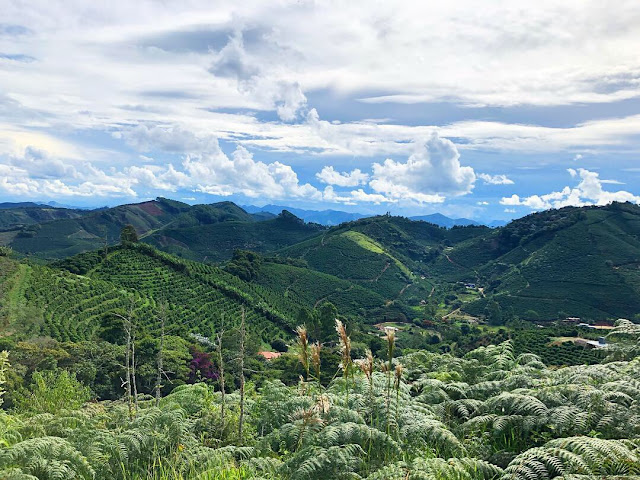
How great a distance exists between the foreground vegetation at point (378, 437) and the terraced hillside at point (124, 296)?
2924 centimetres

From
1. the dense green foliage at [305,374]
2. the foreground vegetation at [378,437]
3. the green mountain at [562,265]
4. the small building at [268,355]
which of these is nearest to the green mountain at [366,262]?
the dense green foliage at [305,374]

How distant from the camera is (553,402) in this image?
7.05m

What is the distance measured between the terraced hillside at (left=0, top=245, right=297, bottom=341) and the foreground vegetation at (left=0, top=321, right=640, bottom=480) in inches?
1151

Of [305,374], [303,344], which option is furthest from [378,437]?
[305,374]

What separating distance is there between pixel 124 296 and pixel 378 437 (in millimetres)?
66615

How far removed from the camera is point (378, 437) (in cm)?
625

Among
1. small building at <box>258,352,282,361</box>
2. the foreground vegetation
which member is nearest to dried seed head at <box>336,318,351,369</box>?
the foreground vegetation

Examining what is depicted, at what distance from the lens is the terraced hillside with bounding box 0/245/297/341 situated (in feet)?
166

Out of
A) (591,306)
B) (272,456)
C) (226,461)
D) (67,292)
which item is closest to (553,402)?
(272,456)

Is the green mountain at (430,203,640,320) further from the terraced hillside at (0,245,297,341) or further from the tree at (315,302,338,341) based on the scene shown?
the terraced hillside at (0,245,297,341)

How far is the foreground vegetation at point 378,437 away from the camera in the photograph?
212 inches

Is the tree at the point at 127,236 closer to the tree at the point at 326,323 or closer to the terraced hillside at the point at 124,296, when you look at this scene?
the terraced hillside at the point at 124,296

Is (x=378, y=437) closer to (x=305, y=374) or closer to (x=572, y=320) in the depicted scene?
(x=305, y=374)

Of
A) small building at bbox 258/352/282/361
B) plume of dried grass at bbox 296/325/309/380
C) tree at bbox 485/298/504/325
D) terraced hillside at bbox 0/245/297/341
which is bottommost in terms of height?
tree at bbox 485/298/504/325
